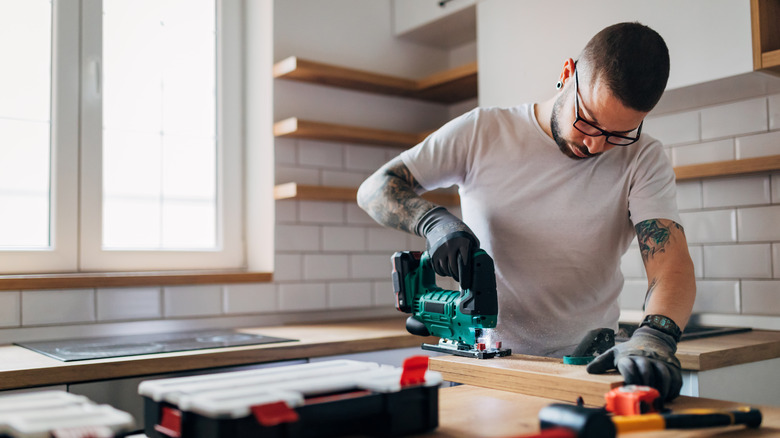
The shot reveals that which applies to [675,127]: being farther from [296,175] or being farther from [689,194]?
[296,175]

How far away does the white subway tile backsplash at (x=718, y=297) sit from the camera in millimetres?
2211

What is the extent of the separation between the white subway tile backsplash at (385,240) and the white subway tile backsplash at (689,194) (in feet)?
3.79

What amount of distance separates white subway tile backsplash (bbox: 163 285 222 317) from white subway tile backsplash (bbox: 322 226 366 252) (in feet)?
1.55

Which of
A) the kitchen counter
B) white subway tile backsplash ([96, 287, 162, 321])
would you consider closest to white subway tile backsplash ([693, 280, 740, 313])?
the kitchen counter

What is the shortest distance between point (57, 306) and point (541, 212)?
5.11 feet

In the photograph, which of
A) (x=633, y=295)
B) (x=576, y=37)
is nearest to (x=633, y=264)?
(x=633, y=295)

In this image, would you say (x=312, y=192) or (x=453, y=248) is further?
(x=312, y=192)

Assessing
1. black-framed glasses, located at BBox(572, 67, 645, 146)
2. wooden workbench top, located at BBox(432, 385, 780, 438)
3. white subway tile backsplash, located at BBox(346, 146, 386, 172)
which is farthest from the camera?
white subway tile backsplash, located at BBox(346, 146, 386, 172)

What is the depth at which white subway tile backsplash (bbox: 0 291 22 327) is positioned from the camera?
2.14 metres

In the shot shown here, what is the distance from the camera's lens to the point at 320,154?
2.79m

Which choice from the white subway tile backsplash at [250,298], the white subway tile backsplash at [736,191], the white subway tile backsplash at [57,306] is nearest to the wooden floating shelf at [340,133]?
the white subway tile backsplash at [250,298]

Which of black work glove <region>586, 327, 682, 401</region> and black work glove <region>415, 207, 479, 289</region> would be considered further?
black work glove <region>415, 207, 479, 289</region>

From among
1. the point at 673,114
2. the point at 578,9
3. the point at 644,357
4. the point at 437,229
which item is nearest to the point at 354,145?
the point at 578,9

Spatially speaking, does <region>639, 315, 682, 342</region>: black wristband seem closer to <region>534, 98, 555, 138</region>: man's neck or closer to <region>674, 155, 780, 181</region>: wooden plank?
<region>534, 98, 555, 138</region>: man's neck
